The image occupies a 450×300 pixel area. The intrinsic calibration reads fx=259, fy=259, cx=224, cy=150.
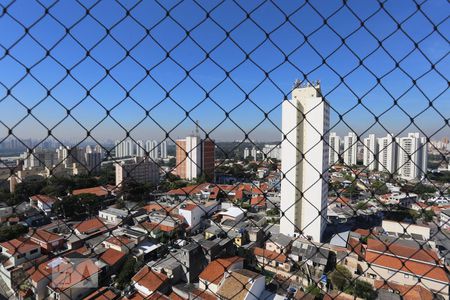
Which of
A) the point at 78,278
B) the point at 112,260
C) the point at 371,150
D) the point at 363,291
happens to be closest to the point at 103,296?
the point at 78,278

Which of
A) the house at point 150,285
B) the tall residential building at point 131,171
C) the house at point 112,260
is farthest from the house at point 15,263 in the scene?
the tall residential building at point 131,171

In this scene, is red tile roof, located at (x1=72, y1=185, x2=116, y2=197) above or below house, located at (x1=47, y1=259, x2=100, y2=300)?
above

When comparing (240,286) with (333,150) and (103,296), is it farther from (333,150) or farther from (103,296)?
(333,150)

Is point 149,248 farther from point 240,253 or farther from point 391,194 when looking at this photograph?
point 391,194

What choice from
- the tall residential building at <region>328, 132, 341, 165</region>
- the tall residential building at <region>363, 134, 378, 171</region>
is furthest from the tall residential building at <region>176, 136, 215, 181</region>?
the tall residential building at <region>363, 134, 378, 171</region>

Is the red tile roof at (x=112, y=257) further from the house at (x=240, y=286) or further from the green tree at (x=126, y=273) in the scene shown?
the house at (x=240, y=286)

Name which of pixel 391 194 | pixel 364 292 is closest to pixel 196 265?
pixel 364 292

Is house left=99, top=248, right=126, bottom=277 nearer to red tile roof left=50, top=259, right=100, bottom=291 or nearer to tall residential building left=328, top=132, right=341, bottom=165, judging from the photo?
red tile roof left=50, top=259, right=100, bottom=291

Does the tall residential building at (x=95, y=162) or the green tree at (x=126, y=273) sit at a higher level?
the tall residential building at (x=95, y=162)
